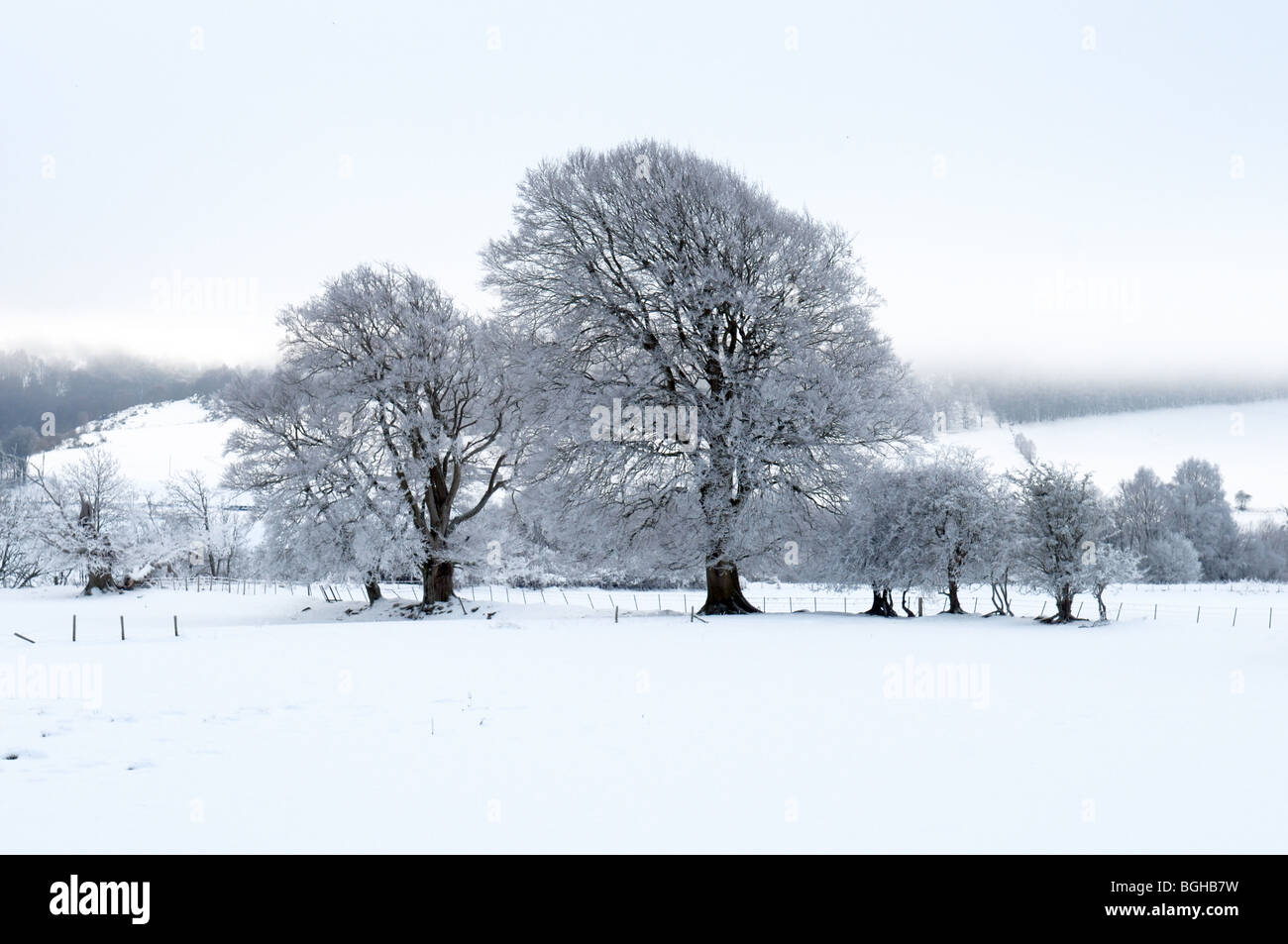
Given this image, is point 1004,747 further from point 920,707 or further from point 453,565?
point 453,565

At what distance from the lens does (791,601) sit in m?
39.0

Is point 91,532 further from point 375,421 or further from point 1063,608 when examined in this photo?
point 1063,608

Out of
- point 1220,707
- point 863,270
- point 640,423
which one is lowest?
point 1220,707

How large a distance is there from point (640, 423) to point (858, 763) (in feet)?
54.0

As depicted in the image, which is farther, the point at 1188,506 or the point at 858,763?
the point at 1188,506

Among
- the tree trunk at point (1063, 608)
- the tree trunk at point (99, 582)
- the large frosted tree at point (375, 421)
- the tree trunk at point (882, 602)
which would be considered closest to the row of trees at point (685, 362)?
the tree trunk at point (882, 602)

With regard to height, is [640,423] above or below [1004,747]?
above

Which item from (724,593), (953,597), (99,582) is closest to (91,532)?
(99,582)

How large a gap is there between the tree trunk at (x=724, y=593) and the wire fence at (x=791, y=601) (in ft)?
11.0

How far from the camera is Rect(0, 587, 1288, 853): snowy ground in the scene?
5324 mm

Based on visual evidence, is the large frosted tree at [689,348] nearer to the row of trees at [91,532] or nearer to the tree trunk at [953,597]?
the tree trunk at [953,597]
